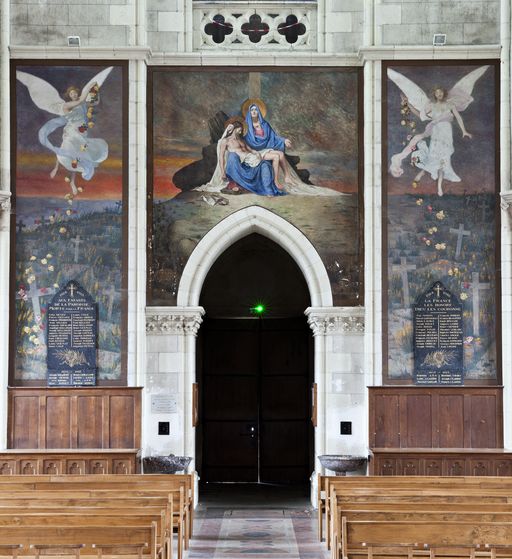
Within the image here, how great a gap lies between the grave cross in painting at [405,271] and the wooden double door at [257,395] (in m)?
5.49

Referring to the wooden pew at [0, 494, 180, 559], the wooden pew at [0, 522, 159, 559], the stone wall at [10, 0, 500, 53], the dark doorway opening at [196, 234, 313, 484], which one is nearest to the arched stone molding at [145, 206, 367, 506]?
the stone wall at [10, 0, 500, 53]

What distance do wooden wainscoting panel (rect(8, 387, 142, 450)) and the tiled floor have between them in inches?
67.3

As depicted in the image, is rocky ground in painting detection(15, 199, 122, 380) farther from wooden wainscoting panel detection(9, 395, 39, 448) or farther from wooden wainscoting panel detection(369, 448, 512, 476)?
wooden wainscoting panel detection(369, 448, 512, 476)

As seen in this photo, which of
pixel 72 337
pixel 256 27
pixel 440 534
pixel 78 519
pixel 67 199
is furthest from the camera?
pixel 256 27

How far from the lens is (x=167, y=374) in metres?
16.5

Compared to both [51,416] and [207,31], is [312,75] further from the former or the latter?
[51,416]

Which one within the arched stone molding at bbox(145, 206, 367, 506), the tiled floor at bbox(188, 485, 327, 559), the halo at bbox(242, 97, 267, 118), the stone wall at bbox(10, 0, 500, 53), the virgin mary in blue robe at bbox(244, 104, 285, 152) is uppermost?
the stone wall at bbox(10, 0, 500, 53)

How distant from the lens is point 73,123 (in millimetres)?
16578

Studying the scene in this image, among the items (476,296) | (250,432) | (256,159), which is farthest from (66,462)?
(250,432)

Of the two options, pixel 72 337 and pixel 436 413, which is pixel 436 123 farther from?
pixel 72 337

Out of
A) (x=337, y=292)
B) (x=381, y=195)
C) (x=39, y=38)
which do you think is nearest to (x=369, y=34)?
(x=381, y=195)

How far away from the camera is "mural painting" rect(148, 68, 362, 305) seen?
54.7ft

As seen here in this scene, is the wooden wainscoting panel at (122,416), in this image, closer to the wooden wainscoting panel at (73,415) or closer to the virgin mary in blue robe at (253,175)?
the wooden wainscoting panel at (73,415)

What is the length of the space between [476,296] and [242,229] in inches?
139
